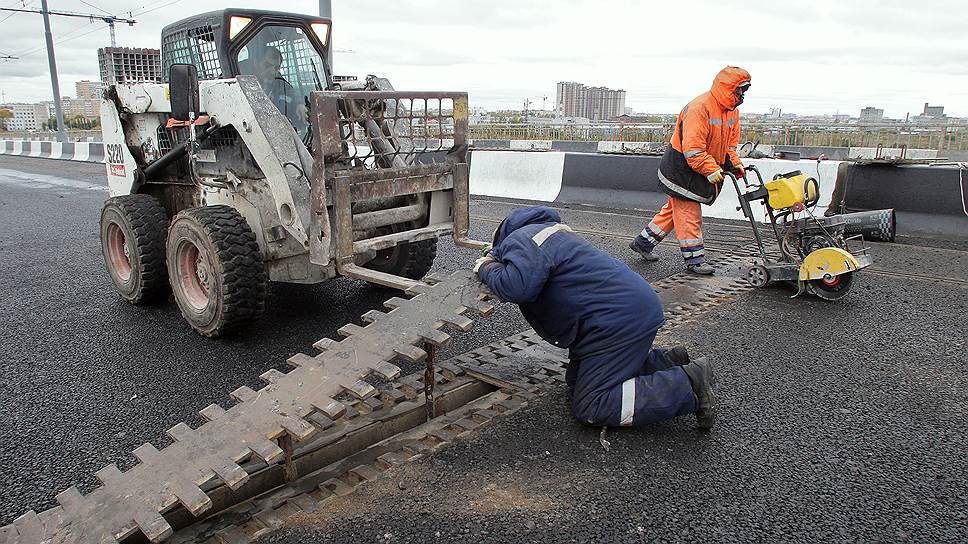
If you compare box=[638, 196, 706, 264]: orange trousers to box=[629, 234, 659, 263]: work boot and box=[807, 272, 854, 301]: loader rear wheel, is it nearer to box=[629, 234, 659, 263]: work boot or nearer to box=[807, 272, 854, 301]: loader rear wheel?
box=[629, 234, 659, 263]: work boot

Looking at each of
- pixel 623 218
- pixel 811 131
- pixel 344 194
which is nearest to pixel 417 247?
pixel 344 194

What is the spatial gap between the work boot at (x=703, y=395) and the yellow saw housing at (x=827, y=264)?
2513mm

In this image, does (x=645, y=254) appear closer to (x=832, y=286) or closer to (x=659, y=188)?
(x=659, y=188)

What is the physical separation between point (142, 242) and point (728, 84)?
16.1 ft

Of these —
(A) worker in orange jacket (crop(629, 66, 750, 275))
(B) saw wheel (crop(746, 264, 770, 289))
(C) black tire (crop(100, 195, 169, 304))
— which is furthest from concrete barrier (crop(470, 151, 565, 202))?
(C) black tire (crop(100, 195, 169, 304))

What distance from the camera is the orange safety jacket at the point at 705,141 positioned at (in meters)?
5.89

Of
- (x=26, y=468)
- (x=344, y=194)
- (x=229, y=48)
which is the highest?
(x=229, y=48)

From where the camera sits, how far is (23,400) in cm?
374

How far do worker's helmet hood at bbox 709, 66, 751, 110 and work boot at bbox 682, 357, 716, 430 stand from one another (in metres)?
3.41

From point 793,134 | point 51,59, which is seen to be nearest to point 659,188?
point 793,134

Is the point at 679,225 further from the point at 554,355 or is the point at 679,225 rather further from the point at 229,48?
the point at 229,48

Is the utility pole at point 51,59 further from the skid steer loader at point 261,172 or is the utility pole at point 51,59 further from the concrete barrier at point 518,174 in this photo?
the skid steer loader at point 261,172

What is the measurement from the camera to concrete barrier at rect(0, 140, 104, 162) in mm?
22953

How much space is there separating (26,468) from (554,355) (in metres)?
2.76
